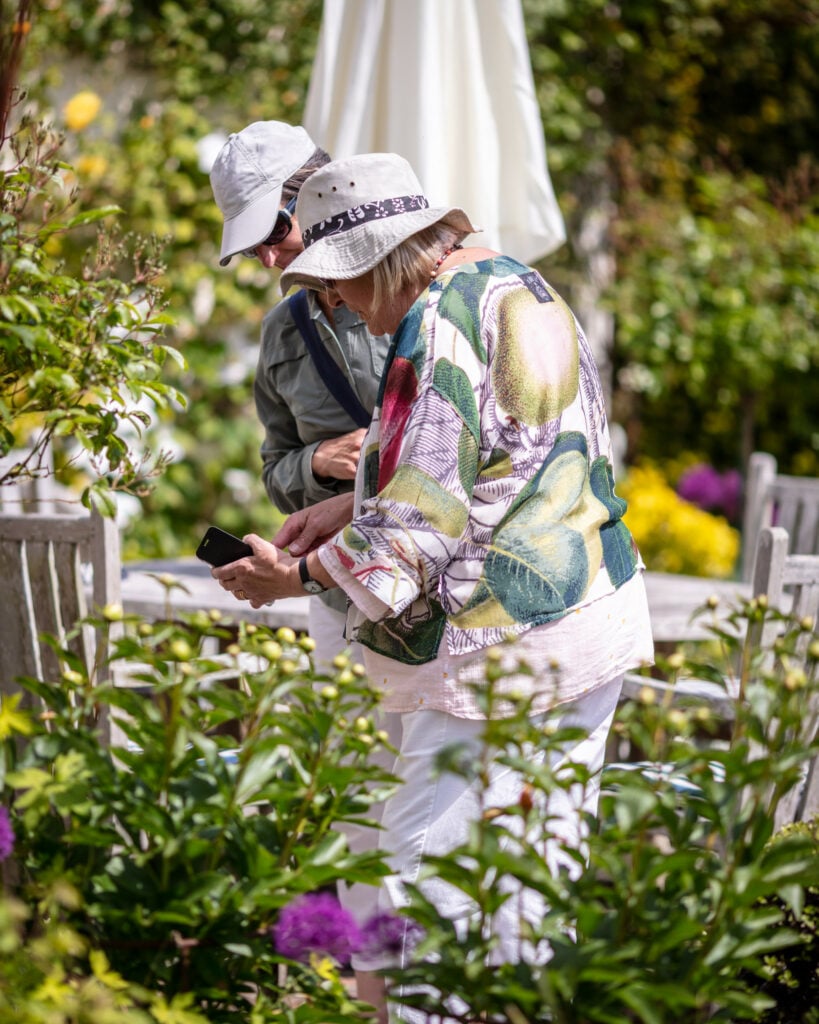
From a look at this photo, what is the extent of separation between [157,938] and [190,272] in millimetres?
5334

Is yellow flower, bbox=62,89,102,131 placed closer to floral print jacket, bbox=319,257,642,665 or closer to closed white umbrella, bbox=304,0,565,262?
closed white umbrella, bbox=304,0,565,262

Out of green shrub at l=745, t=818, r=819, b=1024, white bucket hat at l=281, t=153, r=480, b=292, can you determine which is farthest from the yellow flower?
green shrub at l=745, t=818, r=819, b=1024

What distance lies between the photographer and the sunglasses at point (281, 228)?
231 cm

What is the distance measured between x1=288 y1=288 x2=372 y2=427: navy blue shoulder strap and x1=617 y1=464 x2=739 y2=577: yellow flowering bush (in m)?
4.02

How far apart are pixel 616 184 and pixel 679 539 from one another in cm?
293

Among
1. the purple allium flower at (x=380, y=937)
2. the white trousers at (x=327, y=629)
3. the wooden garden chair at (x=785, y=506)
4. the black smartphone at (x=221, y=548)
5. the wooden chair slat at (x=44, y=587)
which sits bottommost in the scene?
the wooden garden chair at (x=785, y=506)

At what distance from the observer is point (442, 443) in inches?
64.2

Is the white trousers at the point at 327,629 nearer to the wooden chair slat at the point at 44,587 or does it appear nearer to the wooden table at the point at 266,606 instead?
the wooden table at the point at 266,606

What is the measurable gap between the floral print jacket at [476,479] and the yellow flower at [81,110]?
4.99 metres

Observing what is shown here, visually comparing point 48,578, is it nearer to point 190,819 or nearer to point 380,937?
point 190,819

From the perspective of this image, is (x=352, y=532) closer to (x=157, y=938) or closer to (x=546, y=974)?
(x=157, y=938)

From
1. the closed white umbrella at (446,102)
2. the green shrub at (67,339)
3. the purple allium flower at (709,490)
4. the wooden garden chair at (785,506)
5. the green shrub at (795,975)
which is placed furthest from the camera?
the purple allium flower at (709,490)

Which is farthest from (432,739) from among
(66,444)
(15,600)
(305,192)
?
(66,444)

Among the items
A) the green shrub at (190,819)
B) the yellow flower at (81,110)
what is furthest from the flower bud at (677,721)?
the yellow flower at (81,110)
